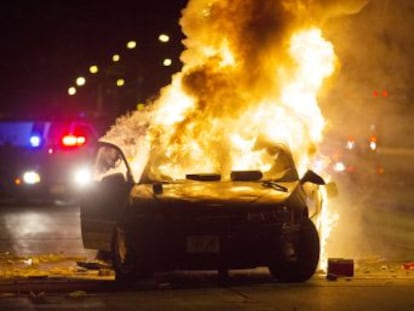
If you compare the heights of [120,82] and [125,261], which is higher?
[120,82]

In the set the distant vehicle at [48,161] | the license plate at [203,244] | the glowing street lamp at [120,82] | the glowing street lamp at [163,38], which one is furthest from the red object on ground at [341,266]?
the glowing street lamp at [120,82]

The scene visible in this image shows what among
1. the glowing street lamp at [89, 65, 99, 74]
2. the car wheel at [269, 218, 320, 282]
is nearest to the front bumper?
the car wheel at [269, 218, 320, 282]

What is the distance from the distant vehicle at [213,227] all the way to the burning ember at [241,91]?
72 centimetres

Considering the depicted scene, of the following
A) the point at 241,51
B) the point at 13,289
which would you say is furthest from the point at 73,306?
the point at 241,51

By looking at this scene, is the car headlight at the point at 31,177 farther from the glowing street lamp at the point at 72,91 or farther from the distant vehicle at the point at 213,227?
the distant vehicle at the point at 213,227

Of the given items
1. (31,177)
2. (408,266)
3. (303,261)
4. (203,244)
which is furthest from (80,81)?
(203,244)

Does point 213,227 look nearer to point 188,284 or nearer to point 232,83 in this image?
point 188,284

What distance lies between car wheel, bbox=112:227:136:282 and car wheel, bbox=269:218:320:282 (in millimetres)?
1347

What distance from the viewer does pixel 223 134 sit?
12.3m

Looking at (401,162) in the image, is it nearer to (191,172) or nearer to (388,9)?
(388,9)

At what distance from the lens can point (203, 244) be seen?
10.6 meters

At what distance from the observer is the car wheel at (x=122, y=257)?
35.4 feet

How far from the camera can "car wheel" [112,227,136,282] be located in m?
10.8

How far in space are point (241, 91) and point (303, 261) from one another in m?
2.57
